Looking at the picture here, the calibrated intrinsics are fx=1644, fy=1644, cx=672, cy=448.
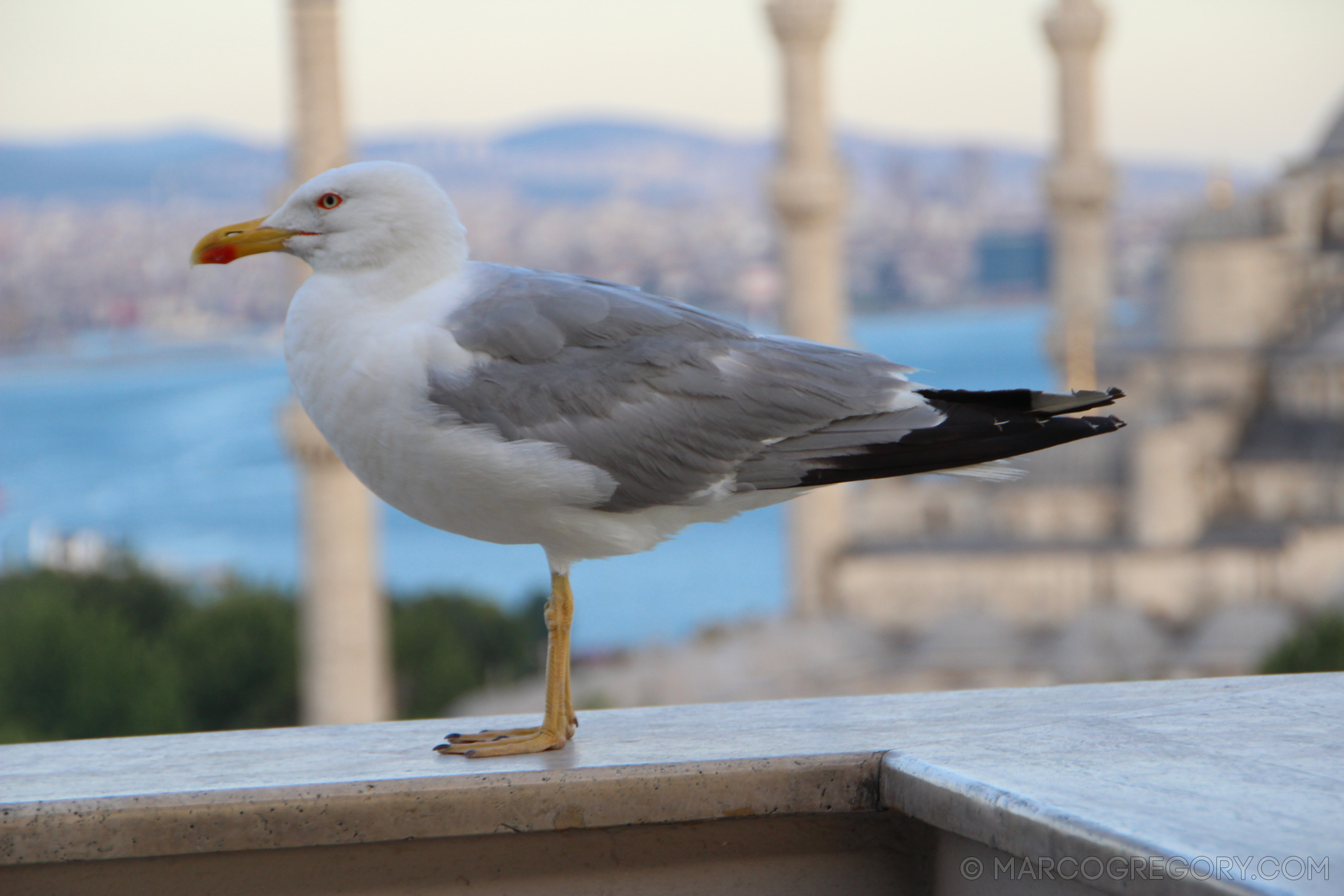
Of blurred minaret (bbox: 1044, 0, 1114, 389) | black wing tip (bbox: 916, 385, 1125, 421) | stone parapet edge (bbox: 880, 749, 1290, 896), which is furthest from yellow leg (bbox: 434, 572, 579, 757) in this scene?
blurred minaret (bbox: 1044, 0, 1114, 389)

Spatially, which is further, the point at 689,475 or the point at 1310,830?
the point at 689,475

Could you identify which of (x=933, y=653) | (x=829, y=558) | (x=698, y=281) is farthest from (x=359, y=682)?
(x=698, y=281)

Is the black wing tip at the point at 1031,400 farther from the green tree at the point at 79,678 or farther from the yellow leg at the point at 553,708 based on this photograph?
the green tree at the point at 79,678

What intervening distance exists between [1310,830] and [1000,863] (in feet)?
1.34

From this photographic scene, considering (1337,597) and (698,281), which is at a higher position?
(698,281)

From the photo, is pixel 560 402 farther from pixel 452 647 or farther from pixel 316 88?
pixel 452 647

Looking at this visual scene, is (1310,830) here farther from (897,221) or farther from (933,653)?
(897,221)

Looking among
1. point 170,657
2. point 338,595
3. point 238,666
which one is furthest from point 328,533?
point 238,666

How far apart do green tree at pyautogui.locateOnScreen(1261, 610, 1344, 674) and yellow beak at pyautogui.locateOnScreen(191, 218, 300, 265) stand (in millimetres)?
18989

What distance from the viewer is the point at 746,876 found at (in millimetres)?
2424

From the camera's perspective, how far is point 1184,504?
Result: 31219mm

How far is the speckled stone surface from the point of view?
6.74 feet

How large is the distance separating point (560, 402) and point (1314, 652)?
20144 mm

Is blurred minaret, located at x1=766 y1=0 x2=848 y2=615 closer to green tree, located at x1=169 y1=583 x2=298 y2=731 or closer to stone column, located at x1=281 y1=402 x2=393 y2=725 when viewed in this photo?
green tree, located at x1=169 y1=583 x2=298 y2=731
